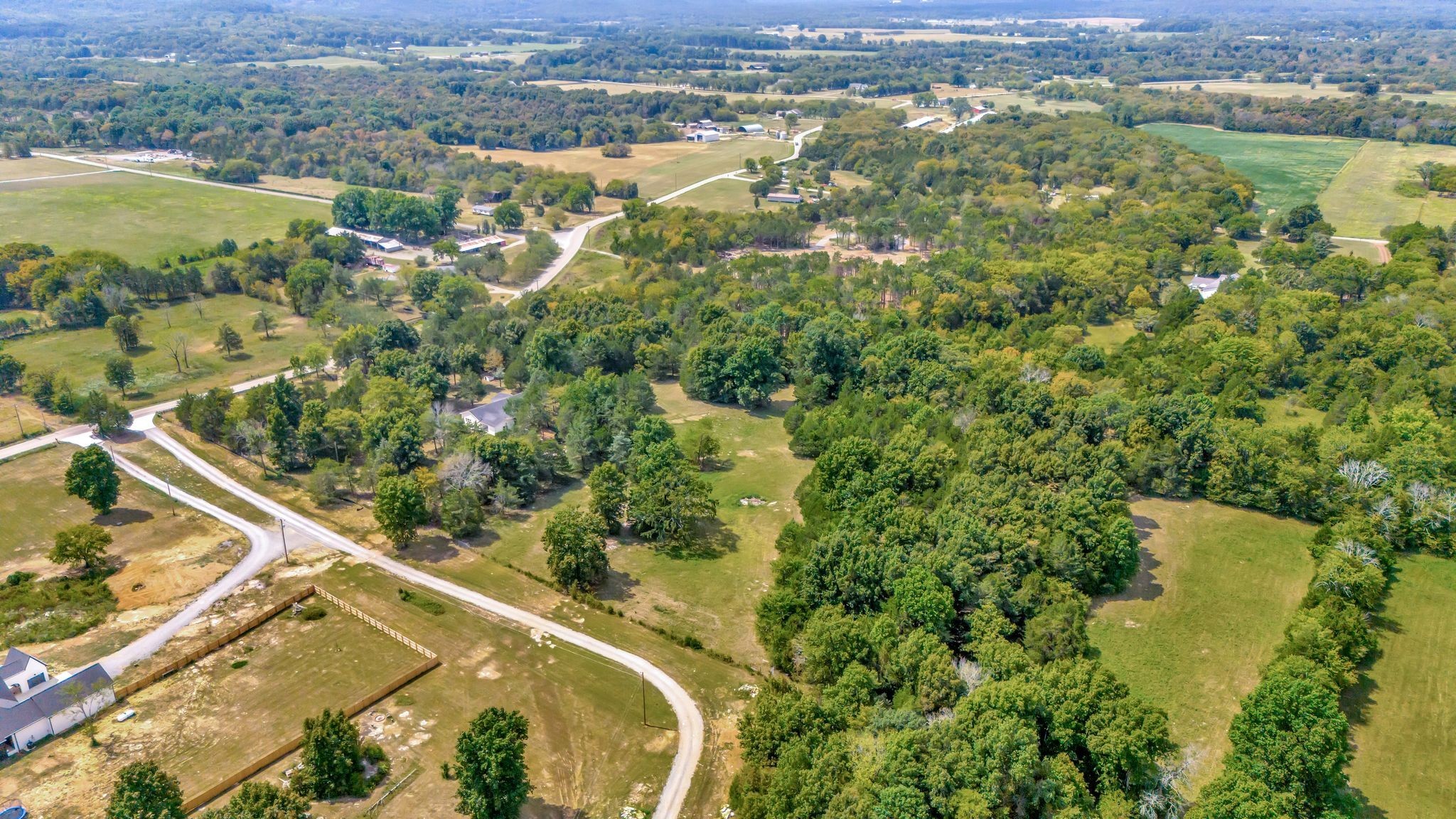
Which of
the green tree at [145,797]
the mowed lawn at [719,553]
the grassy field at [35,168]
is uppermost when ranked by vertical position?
the grassy field at [35,168]

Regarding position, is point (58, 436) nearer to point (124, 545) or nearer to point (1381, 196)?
point (124, 545)

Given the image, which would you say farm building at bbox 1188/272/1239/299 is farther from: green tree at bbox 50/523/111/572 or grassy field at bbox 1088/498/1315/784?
green tree at bbox 50/523/111/572

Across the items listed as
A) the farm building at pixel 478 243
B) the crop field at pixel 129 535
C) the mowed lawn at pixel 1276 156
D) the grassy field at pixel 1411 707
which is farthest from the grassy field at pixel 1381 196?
the crop field at pixel 129 535

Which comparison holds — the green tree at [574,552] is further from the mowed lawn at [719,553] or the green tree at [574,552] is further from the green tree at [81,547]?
the green tree at [81,547]

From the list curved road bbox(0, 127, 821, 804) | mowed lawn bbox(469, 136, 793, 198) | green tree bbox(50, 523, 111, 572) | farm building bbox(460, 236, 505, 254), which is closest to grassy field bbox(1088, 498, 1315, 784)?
curved road bbox(0, 127, 821, 804)

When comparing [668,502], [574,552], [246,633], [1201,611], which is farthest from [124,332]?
[1201,611]

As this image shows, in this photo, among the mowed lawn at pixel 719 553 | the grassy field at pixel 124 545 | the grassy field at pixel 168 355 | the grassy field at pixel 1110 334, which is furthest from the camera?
the grassy field at pixel 1110 334
